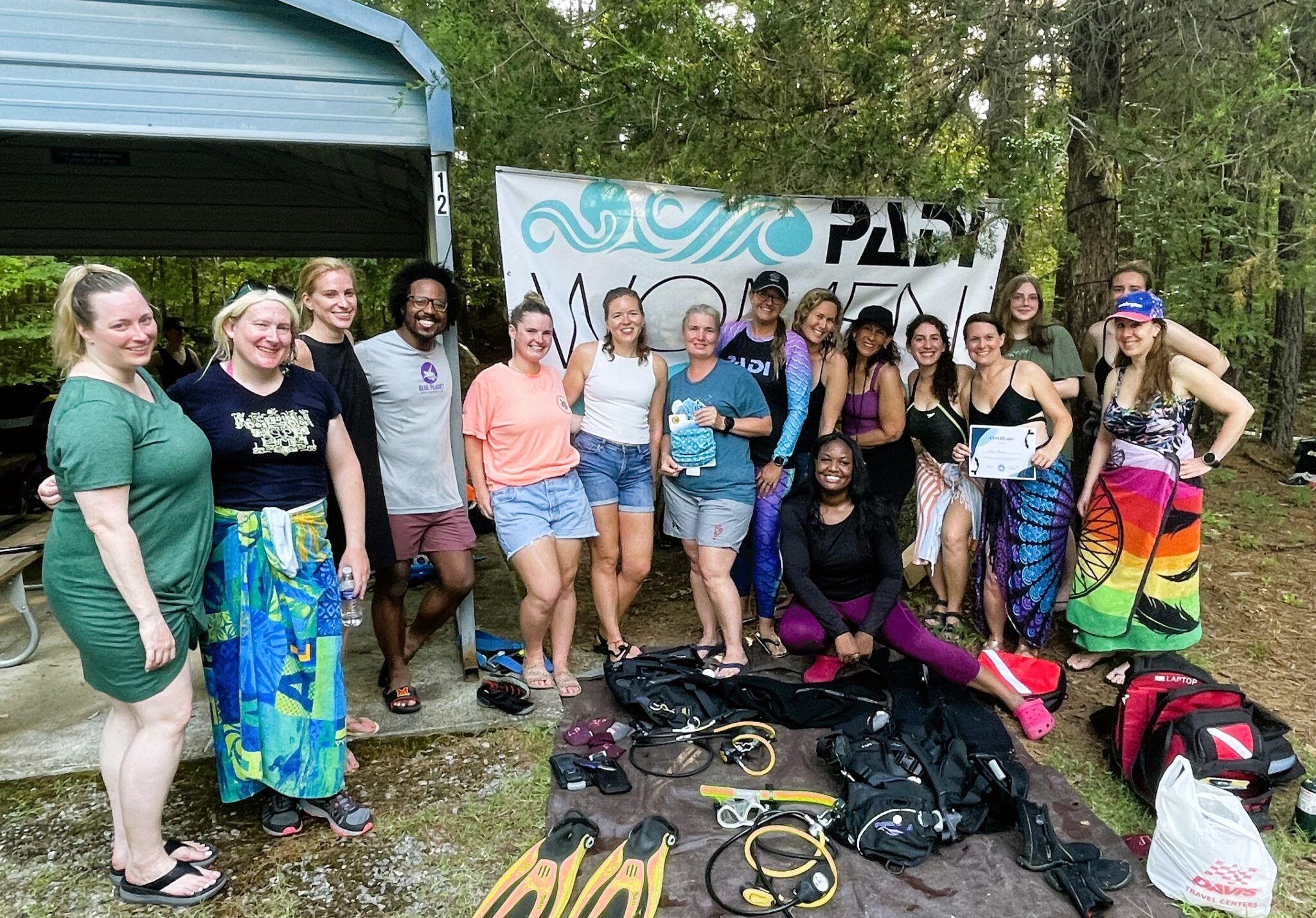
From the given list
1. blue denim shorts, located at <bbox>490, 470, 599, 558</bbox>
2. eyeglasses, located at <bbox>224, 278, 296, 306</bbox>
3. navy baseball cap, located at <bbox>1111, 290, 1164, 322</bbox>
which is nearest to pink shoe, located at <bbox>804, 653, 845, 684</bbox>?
blue denim shorts, located at <bbox>490, 470, 599, 558</bbox>

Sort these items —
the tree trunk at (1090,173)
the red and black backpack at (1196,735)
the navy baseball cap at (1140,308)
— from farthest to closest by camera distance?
the tree trunk at (1090,173) < the navy baseball cap at (1140,308) < the red and black backpack at (1196,735)

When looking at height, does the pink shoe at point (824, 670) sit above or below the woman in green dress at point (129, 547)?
below

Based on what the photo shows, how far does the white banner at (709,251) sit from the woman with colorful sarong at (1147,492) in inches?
44.0

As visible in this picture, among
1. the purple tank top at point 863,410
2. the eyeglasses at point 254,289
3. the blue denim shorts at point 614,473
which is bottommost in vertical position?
the blue denim shorts at point 614,473

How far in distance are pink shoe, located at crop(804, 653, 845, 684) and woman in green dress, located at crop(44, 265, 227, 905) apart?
2.58 m

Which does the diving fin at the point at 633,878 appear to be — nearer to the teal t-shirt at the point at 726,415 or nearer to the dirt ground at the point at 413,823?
the dirt ground at the point at 413,823

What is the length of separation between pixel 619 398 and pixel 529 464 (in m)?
0.57

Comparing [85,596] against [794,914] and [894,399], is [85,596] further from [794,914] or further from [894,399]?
[894,399]

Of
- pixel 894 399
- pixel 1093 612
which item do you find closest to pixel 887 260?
pixel 894 399

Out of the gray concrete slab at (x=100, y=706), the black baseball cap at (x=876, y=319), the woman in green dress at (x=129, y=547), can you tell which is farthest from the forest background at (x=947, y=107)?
the gray concrete slab at (x=100, y=706)

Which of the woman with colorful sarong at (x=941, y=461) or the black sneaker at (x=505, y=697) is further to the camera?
the woman with colorful sarong at (x=941, y=461)

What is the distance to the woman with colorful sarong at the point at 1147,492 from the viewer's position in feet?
12.2

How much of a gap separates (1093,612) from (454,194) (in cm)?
419

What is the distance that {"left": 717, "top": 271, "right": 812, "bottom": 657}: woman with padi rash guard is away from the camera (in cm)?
419
